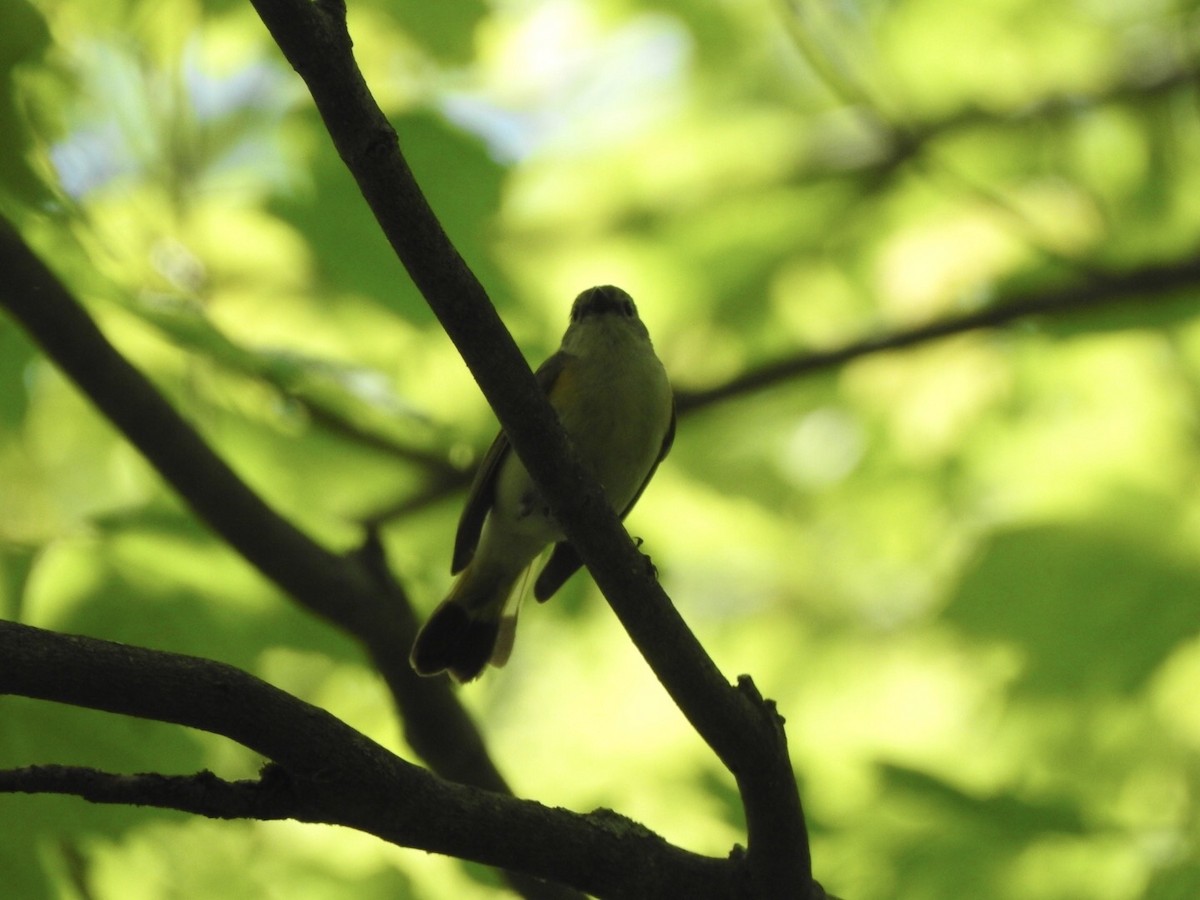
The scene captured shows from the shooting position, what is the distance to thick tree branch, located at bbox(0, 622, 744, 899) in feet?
6.81

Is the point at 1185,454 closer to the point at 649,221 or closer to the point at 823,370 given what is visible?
the point at 823,370

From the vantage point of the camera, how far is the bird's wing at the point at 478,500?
3861mm

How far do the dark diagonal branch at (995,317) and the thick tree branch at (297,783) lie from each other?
6.17ft

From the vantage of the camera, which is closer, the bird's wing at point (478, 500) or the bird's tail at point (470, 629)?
the bird's wing at point (478, 500)

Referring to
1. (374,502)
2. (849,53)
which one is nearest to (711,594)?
(374,502)

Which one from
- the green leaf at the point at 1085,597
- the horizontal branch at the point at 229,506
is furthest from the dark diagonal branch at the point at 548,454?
the horizontal branch at the point at 229,506

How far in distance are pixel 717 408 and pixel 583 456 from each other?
61 centimetres

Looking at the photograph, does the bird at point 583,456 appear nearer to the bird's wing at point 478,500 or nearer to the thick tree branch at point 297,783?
the bird's wing at point 478,500

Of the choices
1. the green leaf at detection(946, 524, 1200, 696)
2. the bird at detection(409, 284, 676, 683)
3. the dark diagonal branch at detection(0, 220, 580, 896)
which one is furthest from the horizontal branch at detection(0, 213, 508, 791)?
the green leaf at detection(946, 524, 1200, 696)

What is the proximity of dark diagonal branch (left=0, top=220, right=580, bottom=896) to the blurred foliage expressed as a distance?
0.09m

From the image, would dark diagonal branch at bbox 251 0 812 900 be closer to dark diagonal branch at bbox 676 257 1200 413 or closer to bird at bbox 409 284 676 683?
bird at bbox 409 284 676 683

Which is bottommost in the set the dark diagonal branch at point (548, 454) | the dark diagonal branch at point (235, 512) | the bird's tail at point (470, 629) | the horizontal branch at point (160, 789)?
the horizontal branch at point (160, 789)

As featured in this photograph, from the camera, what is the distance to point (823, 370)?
423 cm

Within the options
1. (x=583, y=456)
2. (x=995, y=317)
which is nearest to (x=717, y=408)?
(x=583, y=456)
